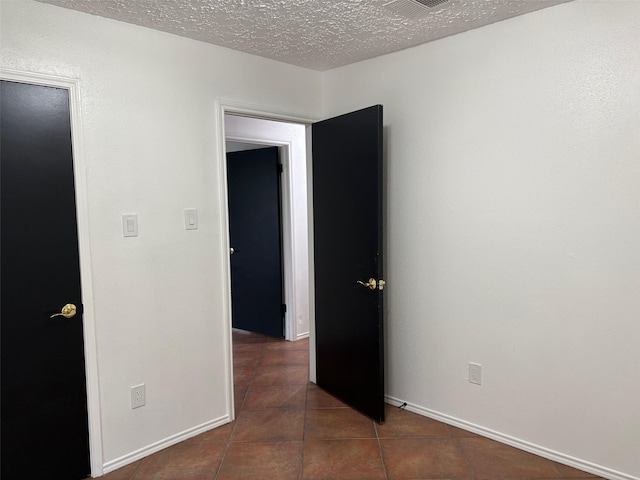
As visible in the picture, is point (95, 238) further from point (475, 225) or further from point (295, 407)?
point (475, 225)

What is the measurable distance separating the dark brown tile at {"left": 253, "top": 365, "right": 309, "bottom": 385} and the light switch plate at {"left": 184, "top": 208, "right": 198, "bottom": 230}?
150 cm

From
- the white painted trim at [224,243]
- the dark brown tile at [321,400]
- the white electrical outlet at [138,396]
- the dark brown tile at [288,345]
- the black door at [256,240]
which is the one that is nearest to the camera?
the white electrical outlet at [138,396]

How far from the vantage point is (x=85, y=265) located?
87.1 inches

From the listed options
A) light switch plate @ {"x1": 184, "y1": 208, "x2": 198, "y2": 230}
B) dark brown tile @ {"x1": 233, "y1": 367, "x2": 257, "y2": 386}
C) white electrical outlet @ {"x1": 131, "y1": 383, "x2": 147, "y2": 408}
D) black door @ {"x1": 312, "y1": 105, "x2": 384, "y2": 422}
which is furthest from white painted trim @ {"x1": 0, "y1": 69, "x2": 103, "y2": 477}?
black door @ {"x1": 312, "y1": 105, "x2": 384, "y2": 422}

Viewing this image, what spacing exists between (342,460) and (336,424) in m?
0.40

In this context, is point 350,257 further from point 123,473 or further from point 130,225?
point 123,473

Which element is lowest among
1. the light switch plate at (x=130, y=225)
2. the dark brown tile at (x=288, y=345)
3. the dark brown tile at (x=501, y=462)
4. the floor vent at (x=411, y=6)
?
the dark brown tile at (x=501, y=462)

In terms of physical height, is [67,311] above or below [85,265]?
below

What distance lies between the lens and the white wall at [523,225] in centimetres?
210

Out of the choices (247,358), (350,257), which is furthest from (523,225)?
(247,358)

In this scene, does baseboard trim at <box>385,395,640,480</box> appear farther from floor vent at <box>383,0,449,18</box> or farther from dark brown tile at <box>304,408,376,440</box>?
floor vent at <box>383,0,449,18</box>

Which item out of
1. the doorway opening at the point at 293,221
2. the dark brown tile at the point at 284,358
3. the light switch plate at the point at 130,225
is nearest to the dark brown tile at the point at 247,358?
the dark brown tile at the point at 284,358

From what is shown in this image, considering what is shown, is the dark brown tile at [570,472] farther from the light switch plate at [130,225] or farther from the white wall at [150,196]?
the light switch plate at [130,225]

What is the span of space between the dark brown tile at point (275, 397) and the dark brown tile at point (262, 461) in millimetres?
494
